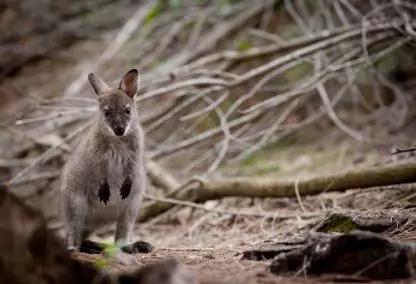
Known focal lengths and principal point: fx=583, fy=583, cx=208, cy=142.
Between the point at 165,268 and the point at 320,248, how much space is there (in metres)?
0.89

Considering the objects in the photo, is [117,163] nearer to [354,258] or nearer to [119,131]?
[119,131]

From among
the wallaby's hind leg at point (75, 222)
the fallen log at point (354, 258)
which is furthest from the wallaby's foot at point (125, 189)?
the fallen log at point (354, 258)

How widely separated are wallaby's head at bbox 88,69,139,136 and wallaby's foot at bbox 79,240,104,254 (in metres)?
0.85

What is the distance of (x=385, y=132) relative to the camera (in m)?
7.46

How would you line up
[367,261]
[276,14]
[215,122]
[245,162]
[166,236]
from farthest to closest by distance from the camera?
1. [276,14]
2. [215,122]
3. [245,162]
4. [166,236]
5. [367,261]

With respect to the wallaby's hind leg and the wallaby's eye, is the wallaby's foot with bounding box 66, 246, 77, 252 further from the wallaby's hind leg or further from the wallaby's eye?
the wallaby's eye

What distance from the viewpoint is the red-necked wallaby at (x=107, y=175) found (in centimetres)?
433

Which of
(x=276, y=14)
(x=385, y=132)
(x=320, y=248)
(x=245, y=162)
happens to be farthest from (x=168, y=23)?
(x=320, y=248)

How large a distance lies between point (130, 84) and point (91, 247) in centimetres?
130

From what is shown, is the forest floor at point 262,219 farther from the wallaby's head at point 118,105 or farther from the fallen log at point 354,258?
the wallaby's head at point 118,105

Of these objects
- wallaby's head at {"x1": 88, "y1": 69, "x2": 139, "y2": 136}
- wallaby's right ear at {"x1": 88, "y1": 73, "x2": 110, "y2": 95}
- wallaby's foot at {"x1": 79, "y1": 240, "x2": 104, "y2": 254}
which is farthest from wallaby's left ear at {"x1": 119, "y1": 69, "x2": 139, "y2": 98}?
wallaby's foot at {"x1": 79, "y1": 240, "x2": 104, "y2": 254}

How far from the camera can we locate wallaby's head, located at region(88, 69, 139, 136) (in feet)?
14.3

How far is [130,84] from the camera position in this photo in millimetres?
4637

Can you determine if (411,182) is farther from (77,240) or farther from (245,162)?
(245,162)
